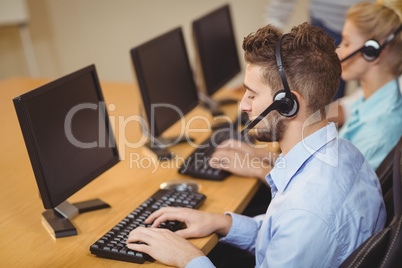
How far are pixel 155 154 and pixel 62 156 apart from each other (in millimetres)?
556

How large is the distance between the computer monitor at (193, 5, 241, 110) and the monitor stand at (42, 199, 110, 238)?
1004 mm

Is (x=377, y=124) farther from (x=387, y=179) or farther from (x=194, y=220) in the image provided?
(x=194, y=220)

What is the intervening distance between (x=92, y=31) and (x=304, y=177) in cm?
390

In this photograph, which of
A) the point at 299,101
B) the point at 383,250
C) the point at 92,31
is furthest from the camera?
the point at 92,31

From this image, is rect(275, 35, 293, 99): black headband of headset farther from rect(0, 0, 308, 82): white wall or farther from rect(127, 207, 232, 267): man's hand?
rect(0, 0, 308, 82): white wall

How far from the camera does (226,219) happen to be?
144 centimetres

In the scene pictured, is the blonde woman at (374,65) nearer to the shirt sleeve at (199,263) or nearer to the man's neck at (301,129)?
the man's neck at (301,129)

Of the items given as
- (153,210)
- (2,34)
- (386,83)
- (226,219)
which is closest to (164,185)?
(153,210)

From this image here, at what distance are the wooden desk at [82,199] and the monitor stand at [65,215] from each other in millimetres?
19

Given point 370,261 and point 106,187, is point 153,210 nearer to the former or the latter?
point 106,187

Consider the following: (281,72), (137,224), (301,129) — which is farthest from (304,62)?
(137,224)

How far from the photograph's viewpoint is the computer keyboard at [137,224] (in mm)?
1278

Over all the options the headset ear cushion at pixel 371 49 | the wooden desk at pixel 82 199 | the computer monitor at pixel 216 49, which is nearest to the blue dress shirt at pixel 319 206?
the wooden desk at pixel 82 199

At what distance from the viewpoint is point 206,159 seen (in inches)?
73.0
